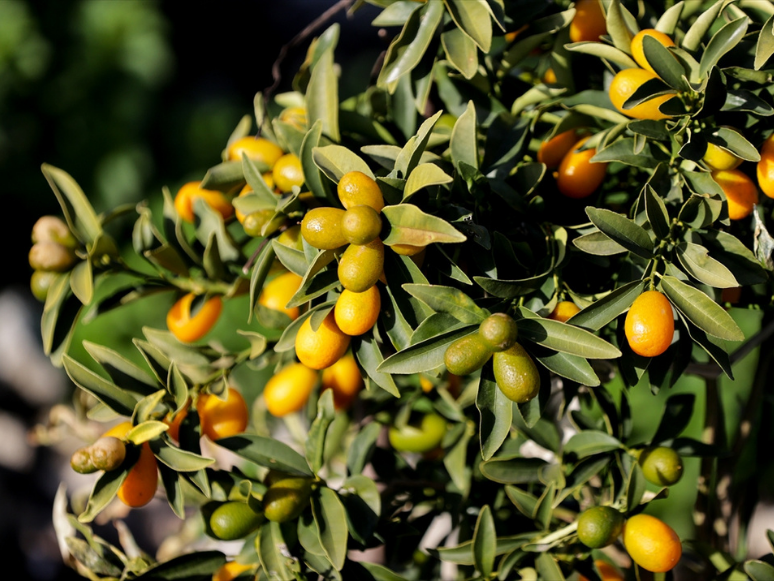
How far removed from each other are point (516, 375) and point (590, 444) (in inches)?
9.4

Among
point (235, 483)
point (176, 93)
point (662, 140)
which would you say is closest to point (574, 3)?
point (662, 140)

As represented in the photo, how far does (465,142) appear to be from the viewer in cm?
51

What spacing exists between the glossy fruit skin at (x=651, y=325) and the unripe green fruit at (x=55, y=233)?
54cm

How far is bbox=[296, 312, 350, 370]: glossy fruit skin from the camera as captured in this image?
0.49m

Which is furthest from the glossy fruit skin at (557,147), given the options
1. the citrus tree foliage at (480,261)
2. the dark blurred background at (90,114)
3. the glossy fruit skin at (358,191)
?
the dark blurred background at (90,114)

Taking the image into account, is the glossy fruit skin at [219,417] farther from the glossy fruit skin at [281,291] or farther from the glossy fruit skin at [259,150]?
the glossy fruit skin at [259,150]

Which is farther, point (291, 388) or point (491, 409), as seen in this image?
point (291, 388)

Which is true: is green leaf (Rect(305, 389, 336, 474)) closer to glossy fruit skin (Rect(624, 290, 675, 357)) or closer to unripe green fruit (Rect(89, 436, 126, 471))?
unripe green fruit (Rect(89, 436, 126, 471))

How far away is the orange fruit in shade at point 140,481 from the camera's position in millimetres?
529

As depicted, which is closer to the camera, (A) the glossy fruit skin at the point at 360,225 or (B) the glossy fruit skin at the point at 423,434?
(A) the glossy fruit skin at the point at 360,225

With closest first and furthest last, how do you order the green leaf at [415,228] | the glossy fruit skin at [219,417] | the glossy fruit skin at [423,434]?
the green leaf at [415,228], the glossy fruit skin at [219,417], the glossy fruit skin at [423,434]

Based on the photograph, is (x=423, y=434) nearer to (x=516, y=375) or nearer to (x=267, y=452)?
(x=267, y=452)

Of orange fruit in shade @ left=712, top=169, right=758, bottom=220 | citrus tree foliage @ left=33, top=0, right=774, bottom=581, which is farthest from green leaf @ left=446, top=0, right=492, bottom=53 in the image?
orange fruit in shade @ left=712, top=169, right=758, bottom=220

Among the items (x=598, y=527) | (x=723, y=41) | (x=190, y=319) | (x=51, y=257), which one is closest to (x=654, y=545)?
(x=598, y=527)
